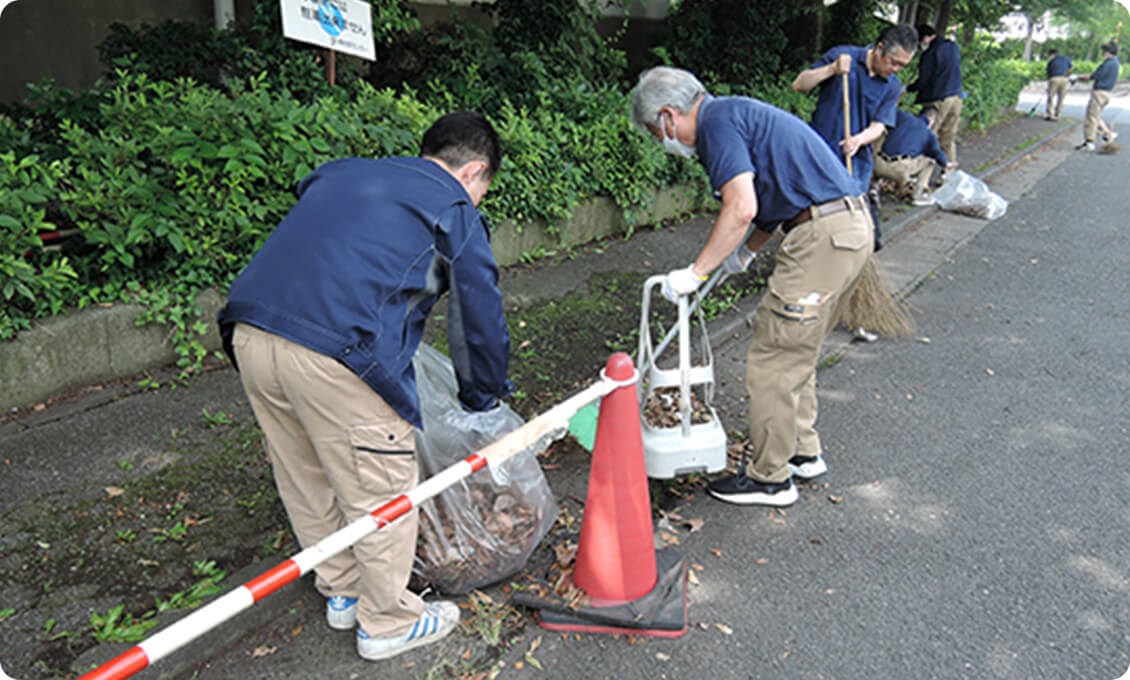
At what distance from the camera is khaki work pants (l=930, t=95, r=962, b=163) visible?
30.5 ft

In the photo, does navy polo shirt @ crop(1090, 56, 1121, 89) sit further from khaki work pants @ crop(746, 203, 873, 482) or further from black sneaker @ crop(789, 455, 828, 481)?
black sneaker @ crop(789, 455, 828, 481)

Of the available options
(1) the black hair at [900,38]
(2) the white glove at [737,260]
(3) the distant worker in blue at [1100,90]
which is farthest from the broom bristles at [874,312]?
(3) the distant worker in blue at [1100,90]

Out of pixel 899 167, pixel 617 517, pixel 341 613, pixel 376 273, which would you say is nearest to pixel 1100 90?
pixel 899 167

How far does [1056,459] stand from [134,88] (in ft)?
19.8

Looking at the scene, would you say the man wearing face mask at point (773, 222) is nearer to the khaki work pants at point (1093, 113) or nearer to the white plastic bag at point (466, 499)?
the white plastic bag at point (466, 499)

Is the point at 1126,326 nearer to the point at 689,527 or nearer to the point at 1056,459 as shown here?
the point at 1056,459

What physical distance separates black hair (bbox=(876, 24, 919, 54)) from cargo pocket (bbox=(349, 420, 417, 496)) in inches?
162

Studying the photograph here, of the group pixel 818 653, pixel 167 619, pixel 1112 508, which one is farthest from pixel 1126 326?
pixel 167 619

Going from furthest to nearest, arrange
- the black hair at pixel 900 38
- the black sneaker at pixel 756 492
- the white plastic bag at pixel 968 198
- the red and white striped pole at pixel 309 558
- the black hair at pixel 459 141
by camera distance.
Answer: the white plastic bag at pixel 968 198 → the black hair at pixel 900 38 → the black sneaker at pixel 756 492 → the black hair at pixel 459 141 → the red and white striped pole at pixel 309 558

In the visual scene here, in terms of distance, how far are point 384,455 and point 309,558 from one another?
47cm

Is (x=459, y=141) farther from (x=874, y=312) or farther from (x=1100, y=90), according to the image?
(x=1100, y=90)

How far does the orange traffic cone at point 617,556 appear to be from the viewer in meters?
2.46

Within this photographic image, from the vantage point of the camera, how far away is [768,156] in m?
2.84

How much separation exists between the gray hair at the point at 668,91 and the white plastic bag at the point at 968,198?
Answer: 6.54 metres
